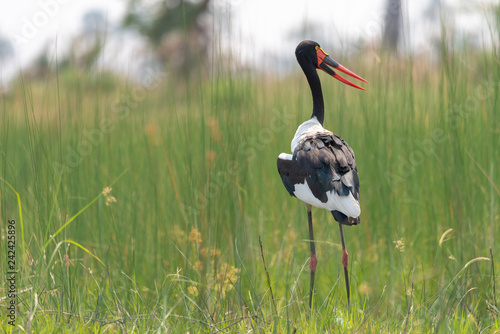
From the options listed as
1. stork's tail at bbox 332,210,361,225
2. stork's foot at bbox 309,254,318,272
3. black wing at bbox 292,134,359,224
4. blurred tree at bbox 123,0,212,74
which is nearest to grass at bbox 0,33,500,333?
stork's foot at bbox 309,254,318,272

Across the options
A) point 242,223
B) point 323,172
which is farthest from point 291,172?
point 242,223

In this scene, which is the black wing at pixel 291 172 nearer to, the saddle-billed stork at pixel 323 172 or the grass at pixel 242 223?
the saddle-billed stork at pixel 323 172

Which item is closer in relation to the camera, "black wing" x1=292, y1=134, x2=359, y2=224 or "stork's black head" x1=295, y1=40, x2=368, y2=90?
"black wing" x1=292, y1=134, x2=359, y2=224

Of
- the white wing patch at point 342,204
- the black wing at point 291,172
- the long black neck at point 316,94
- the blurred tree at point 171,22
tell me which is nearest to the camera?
the white wing patch at point 342,204

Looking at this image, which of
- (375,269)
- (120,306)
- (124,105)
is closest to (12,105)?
(124,105)

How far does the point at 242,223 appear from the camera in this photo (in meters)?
2.51

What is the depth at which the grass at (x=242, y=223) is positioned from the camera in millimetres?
2354

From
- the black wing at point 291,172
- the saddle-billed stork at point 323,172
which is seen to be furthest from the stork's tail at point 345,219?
the black wing at point 291,172

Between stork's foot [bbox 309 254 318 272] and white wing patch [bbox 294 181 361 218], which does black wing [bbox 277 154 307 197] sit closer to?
white wing patch [bbox 294 181 361 218]

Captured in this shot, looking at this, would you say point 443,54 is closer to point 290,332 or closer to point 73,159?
point 290,332

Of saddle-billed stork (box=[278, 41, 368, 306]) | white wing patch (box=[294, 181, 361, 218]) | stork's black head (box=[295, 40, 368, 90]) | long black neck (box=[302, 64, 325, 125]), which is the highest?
stork's black head (box=[295, 40, 368, 90])

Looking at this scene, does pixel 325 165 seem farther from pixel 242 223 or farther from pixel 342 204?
pixel 242 223

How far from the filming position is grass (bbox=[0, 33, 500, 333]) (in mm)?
2354

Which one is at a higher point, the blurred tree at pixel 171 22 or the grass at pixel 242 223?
the blurred tree at pixel 171 22
